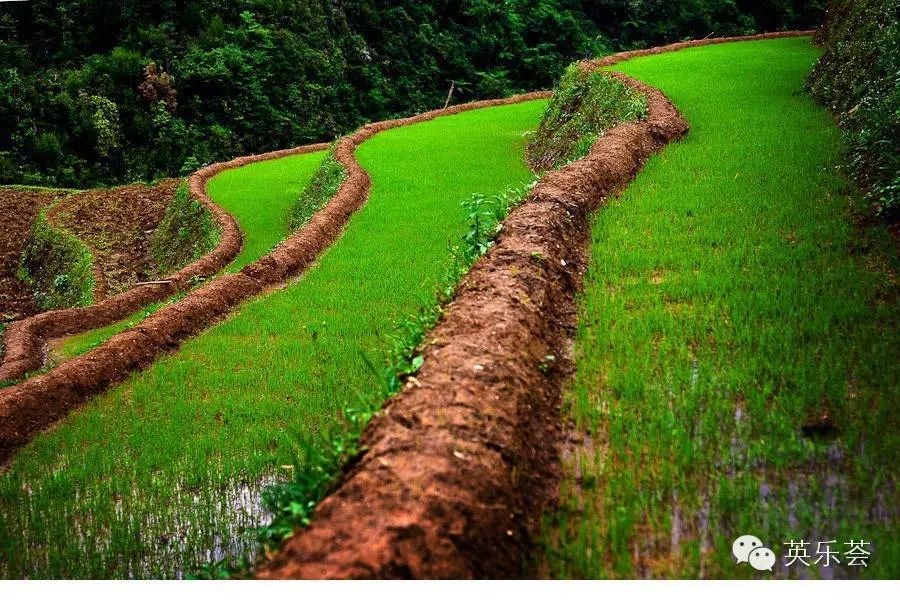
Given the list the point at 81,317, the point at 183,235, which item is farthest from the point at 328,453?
the point at 183,235

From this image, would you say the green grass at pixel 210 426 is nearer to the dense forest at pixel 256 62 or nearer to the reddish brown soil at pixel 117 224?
the reddish brown soil at pixel 117 224

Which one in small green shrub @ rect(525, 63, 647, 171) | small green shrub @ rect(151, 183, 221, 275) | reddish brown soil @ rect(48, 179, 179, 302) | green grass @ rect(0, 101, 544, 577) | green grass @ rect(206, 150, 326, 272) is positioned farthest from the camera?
reddish brown soil @ rect(48, 179, 179, 302)

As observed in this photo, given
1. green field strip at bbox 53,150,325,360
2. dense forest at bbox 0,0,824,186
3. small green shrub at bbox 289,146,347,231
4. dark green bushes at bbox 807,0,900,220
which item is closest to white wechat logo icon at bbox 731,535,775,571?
dark green bushes at bbox 807,0,900,220

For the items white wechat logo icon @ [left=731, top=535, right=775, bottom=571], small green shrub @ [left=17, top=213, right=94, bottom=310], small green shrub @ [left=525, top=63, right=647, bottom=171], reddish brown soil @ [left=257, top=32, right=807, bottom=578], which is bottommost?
small green shrub @ [left=17, top=213, right=94, bottom=310]

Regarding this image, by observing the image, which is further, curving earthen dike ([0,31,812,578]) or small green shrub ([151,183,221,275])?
small green shrub ([151,183,221,275])

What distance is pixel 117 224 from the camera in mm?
19203

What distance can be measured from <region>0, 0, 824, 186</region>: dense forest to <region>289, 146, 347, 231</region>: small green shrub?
13450 millimetres

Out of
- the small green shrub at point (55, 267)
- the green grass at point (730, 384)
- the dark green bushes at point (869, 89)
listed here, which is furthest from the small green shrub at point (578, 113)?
the small green shrub at point (55, 267)

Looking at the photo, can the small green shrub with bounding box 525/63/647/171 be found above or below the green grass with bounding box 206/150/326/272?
above

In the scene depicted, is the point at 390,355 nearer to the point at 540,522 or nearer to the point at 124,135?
the point at 540,522

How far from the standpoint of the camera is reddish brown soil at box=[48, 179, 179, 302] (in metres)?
15.7

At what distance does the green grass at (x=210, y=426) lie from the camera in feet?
14.7

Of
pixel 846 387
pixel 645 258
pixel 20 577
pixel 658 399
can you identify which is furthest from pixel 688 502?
pixel 20 577

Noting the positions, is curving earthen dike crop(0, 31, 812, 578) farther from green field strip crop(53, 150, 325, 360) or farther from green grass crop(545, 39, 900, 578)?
green field strip crop(53, 150, 325, 360)
